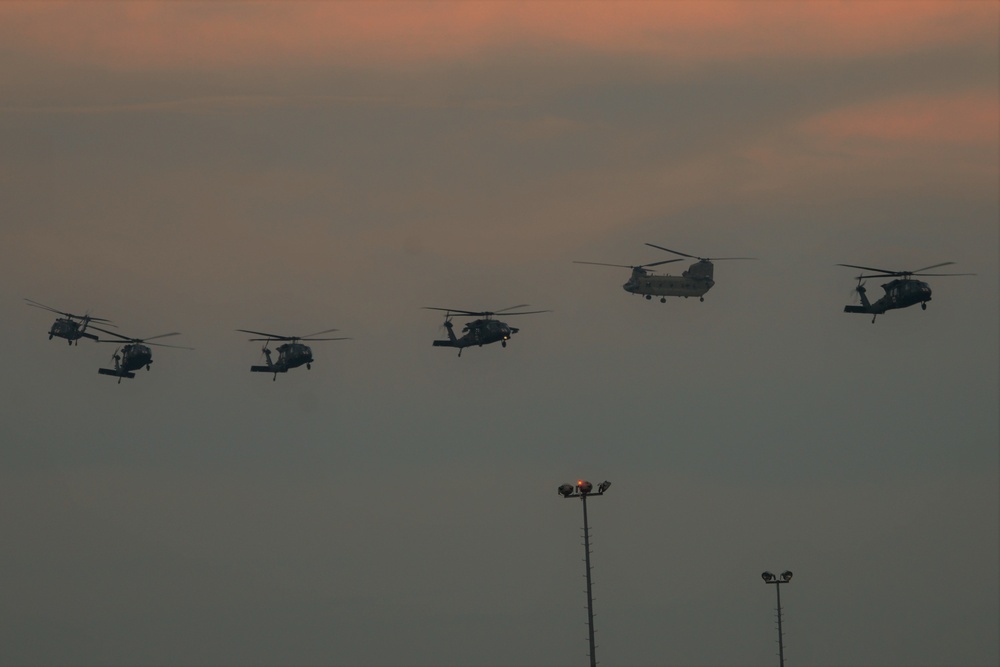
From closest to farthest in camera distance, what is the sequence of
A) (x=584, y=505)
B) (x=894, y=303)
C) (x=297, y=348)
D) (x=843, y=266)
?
(x=584, y=505) < (x=843, y=266) < (x=894, y=303) < (x=297, y=348)

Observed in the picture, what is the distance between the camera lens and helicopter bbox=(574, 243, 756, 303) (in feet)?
485

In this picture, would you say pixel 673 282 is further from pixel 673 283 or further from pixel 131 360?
pixel 131 360

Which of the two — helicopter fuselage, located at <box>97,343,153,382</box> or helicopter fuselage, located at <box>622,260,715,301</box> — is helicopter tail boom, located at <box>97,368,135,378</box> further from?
helicopter fuselage, located at <box>622,260,715,301</box>

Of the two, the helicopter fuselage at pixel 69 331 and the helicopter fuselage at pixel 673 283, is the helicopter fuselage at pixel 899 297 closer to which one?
the helicopter fuselage at pixel 673 283

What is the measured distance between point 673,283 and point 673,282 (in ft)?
0.28

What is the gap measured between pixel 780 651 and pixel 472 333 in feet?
107

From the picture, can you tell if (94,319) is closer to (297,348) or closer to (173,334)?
(173,334)

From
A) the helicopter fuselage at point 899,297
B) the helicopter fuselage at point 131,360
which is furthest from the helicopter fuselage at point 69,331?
the helicopter fuselage at point 899,297

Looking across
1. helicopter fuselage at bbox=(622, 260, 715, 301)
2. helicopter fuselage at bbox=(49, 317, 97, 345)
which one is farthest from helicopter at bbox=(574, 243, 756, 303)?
helicopter fuselage at bbox=(49, 317, 97, 345)

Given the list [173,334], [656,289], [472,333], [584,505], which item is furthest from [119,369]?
[584,505]

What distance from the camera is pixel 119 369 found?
458 ft

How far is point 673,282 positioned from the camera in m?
149

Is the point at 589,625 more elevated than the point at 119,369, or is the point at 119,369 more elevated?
the point at 119,369

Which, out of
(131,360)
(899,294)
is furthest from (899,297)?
(131,360)
